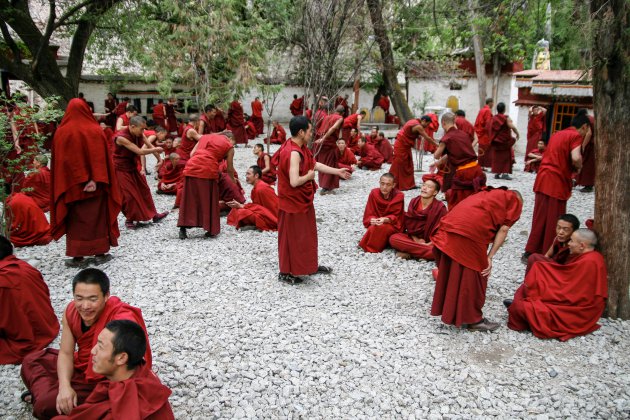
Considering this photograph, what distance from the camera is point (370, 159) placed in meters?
Result: 11.8

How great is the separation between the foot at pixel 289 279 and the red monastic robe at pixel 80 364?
2.29 meters

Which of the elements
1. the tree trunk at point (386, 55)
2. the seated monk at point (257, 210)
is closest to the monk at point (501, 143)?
the tree trunk at point (386, 55)

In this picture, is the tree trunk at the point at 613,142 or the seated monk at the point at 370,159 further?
the seated monk at the point at 370,159

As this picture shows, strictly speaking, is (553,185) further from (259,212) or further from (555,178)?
(259,212)

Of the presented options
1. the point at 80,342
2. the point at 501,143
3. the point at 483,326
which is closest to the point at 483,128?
the point at 501,143

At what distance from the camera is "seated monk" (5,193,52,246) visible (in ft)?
20.6

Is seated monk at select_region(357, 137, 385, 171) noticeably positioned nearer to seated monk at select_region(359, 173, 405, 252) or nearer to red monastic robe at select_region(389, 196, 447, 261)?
seated monk at select_region(359, 173, 405, 252)

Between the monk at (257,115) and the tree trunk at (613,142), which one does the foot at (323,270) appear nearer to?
the tree trunk at (613,142)

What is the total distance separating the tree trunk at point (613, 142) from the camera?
4.02 metres

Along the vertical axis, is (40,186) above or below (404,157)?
below

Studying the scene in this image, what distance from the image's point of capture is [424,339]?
4188 millimetres

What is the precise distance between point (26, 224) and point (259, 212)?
112 inches

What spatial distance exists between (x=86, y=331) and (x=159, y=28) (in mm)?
11287

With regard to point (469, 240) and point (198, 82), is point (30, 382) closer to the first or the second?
point (469, 240)
